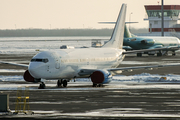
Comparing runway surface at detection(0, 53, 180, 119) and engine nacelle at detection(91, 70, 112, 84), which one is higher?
engine nacelle at detection(91, 70, 112, 84)

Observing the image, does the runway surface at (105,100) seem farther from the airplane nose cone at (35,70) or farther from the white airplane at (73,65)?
the airplane nose cone at (35,70)

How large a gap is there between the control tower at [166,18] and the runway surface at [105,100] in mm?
79300

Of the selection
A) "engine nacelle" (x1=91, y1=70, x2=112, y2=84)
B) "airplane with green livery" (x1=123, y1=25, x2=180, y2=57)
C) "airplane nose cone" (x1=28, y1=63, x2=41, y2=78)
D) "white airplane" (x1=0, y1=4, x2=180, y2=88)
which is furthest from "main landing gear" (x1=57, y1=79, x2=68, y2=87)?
"airplane with green livery" (x1=123, y1=25, x2=180, y2=57)

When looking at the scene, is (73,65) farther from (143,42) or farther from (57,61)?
(143,42)

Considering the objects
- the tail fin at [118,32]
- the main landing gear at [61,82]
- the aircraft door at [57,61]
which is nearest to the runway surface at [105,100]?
the main landing gear at [61,82]

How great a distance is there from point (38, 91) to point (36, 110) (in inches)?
371

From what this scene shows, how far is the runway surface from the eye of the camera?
21.2 meters

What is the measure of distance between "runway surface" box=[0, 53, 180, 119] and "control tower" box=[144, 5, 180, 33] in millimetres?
79300

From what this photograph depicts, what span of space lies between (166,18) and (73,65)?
85.1 metres

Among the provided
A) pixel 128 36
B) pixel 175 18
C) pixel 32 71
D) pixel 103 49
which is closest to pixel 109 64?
pixel 103 49

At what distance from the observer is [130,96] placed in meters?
Result: 28.8

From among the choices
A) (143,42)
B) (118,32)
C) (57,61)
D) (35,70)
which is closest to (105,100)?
(35,70)

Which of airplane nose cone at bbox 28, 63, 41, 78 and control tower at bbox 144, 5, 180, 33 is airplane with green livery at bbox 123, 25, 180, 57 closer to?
control tower at bbox 144, 5, 180, 33

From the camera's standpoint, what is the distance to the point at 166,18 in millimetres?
116625
